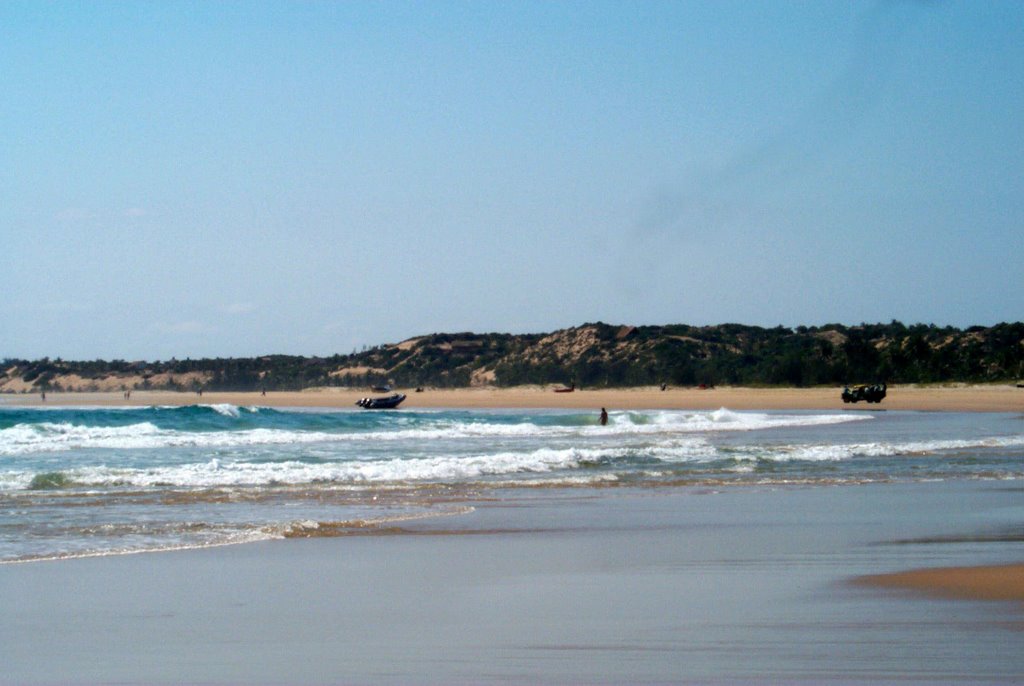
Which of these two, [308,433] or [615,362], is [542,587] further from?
[615,362]

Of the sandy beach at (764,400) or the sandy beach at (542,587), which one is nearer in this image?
the sandy beach at (542,587)

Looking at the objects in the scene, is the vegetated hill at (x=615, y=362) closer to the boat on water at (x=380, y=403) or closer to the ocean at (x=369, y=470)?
the boat on water at (x=380, y=403)

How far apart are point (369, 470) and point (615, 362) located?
86340mm

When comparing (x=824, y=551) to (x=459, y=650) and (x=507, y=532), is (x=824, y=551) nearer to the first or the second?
(x=507, y=532)

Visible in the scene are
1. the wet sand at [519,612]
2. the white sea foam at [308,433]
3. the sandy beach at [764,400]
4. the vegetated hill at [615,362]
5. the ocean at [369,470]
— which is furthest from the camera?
the vegetated hill at [615,362]

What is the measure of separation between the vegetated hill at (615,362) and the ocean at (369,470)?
36.9m

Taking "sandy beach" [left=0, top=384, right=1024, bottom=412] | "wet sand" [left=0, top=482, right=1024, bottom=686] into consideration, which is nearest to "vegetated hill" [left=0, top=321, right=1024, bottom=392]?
"sandy beach" [left=0, top=384, right=1024, bottom=412]

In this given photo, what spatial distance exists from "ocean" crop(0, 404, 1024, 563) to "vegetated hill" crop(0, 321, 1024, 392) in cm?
3690

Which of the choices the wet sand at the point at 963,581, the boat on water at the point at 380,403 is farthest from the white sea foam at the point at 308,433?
the wet sand at the point at 963,581

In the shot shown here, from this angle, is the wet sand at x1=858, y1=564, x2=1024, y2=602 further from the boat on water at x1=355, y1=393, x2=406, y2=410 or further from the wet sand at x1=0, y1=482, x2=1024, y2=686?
the boat on water at x1=355, y1=393, x2=406, y2=410

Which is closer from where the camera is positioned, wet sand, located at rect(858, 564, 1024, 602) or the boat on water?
wet sand, located at rect(858, 564, 1024, 602)

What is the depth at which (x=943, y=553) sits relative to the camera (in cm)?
1041

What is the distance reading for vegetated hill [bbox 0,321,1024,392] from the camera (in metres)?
77.2

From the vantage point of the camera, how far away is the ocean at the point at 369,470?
43.8 ft
